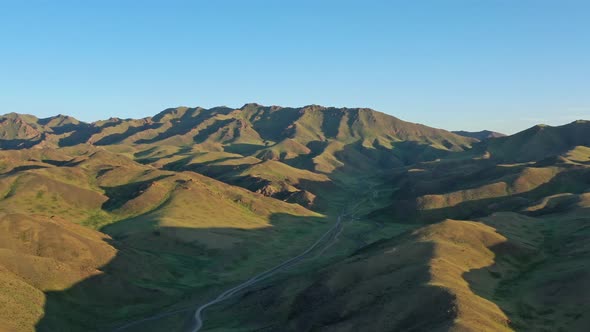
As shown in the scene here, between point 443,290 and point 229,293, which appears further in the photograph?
point 229,293

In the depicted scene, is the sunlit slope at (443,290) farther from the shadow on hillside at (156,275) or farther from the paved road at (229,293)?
the shadow on hillside at (156,275)

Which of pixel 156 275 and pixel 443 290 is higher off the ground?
pixel 443 290

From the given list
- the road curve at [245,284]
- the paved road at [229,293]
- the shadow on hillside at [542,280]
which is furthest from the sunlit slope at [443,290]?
the paved road at [229,293]

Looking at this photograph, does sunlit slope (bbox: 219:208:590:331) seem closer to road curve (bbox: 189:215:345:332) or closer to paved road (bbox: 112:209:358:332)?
road curve (bbox: 189:215:345:332)

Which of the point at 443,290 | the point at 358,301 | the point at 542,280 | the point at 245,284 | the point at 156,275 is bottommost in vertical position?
the point at 245,284

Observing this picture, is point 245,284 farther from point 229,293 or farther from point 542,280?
point 542,280

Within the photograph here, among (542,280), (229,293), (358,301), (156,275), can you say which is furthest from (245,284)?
(542,280)

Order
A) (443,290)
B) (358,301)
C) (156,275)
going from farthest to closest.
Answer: (156,275) < (358,301) < (443,290)

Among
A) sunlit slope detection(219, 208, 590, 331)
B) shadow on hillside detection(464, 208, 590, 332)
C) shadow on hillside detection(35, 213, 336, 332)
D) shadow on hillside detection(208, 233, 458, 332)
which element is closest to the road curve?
shadow on hillside detection(35, 213, 336, 332)

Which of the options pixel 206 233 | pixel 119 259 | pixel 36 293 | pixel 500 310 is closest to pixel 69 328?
pixel 36 293

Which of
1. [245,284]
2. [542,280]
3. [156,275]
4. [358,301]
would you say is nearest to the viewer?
[358,301]
